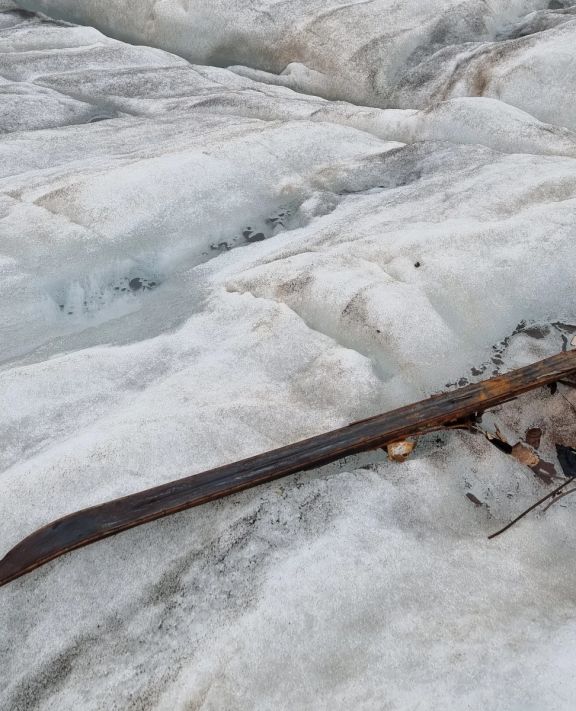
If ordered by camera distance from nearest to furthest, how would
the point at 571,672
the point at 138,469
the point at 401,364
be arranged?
the point at 571,672
the point at 138,469
the point at 401,364

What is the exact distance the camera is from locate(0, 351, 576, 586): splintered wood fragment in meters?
2.43

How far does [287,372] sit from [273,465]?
0.77 meters

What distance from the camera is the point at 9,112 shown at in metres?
6.46

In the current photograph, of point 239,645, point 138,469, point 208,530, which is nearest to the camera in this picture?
point 239,645

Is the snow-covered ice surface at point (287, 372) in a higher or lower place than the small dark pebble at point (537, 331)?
lower

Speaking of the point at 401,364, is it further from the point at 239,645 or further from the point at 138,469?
the point at 239,645

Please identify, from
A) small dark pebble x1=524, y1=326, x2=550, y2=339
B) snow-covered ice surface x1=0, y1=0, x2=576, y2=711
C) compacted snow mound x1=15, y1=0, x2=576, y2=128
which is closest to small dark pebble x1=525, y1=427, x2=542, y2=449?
snow-covered ice surface x1=0, y1=0, x2=576, y2=711

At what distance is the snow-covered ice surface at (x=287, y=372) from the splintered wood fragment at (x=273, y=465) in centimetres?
9

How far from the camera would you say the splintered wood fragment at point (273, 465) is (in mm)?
2430

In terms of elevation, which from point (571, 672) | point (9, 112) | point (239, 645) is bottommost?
point (9, 112)

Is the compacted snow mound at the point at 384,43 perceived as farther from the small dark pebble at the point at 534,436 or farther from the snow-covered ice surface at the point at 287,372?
the small dark pebble at the point at 534,436

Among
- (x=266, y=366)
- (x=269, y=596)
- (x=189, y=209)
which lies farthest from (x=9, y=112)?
(x=269, y=596)

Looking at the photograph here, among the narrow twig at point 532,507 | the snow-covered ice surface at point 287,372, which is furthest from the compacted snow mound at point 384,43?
the narrow twig at point 532,507

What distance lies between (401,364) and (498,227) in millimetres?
1294
